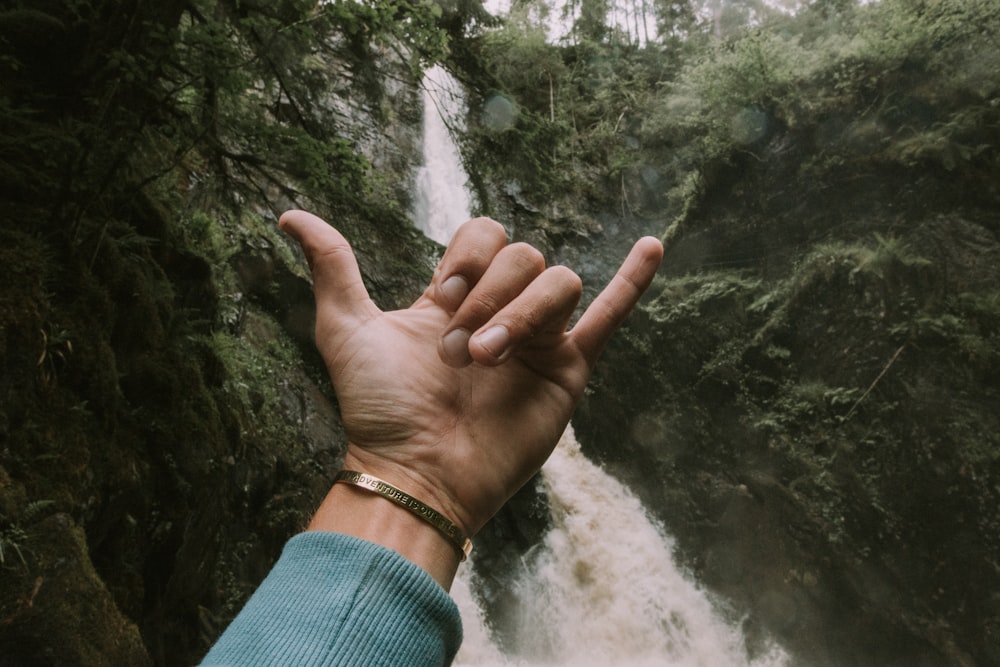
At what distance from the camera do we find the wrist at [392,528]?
1263mm

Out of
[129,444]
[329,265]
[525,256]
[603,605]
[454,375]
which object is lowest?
[603,605]

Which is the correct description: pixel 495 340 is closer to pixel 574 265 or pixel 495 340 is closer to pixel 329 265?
pixel 329 265

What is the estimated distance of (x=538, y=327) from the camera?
1.31 metres

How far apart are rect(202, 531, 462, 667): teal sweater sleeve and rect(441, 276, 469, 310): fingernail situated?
668 millimetres

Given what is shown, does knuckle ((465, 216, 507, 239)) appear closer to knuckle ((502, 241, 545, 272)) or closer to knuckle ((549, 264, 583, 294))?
knuckle ((502, 241, 545, 272))

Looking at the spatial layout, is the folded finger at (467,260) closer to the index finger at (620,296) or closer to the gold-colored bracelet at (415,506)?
the index finger at (620,296)

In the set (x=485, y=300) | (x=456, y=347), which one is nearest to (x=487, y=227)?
(x=485, y=300)

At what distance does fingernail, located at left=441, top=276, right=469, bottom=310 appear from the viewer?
1.48 metres

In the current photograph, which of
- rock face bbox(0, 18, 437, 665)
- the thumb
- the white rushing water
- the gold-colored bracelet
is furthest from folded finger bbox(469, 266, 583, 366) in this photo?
the white rushing water

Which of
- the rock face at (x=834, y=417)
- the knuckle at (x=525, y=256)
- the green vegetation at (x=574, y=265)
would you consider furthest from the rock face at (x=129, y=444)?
the rock face at (x=834, y=417)

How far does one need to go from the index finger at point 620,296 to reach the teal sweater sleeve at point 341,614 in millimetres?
818

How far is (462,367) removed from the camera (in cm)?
150

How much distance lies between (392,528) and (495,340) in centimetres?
52

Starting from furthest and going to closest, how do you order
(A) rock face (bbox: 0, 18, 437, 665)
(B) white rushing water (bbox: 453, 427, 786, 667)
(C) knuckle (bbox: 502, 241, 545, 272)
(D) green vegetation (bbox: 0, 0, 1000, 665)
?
(B) white rushing water (bbox: 453, 427, 786, 667) < (D) green vegetation (bbox: 0, 0, 1000, 665) < (A) rock face (bbox: 0, 18, 437, 665) < (C) knuckle (bbox: 502, 241, 545, 272)
